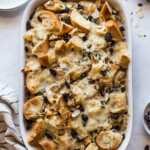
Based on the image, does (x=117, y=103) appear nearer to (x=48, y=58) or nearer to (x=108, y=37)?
(x=108, y=37)

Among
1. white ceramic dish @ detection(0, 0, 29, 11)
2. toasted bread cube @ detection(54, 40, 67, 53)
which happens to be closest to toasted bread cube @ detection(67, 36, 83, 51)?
toasted bread cube @ detection(54, 40, 67, 53)

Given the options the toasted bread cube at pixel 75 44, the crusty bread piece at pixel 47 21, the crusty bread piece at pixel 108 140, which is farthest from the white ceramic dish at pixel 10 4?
the crusty bread piece at pixel 108 140

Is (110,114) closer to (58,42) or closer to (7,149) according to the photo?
(58,42)

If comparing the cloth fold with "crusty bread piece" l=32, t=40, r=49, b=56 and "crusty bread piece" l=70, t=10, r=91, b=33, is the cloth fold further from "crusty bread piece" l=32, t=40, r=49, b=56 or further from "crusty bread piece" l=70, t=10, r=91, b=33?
"crusty bread piece" l=70, t=10, r=91, b=33

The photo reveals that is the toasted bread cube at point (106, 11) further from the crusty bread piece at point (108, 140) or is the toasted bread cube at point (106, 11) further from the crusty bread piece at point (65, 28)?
the crusty bread piece at point (108, 140)

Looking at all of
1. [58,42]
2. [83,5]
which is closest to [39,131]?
[58,42]

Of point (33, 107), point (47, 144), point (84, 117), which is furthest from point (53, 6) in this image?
point (47, 144)
